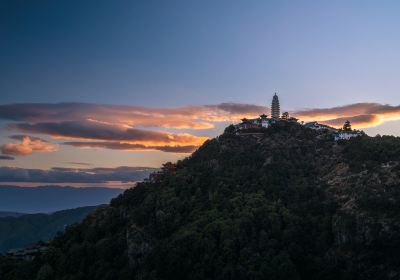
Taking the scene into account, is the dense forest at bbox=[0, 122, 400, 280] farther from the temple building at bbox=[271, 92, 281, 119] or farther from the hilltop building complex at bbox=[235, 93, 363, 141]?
the temple building at bbox=[271, 92, 281, 119]

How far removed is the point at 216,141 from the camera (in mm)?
Answer: 152375

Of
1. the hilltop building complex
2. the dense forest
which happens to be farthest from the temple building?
the dense forest

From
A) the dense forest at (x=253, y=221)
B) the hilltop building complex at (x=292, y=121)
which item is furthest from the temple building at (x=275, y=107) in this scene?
the dense forest at (x=253, y=221)

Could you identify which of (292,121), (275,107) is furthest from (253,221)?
(275,107)

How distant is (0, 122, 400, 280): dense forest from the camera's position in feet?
318

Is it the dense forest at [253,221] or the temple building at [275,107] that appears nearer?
the dense forest at [253,221]

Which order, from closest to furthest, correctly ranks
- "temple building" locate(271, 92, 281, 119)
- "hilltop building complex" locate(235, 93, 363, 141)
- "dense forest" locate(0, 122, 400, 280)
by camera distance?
"dense forest" locate(0, 122, 400, 280) → "hilltop building complex" locate(235, 93, 363, 141) → "temple building" locate(271, 92, 281, 119)

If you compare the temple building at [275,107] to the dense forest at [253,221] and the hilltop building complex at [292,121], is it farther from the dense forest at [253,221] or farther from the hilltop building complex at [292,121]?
the dense forest at [253,221]

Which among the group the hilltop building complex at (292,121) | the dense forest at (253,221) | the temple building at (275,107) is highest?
the temple building at (275,107)

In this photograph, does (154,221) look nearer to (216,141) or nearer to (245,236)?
(245,236)

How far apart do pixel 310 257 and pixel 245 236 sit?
15535mm

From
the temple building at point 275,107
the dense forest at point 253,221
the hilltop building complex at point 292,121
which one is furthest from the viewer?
the temple building at point 275,107

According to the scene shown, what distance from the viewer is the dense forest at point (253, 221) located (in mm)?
96812

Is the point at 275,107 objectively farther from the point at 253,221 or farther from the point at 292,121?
the point at 253,221
